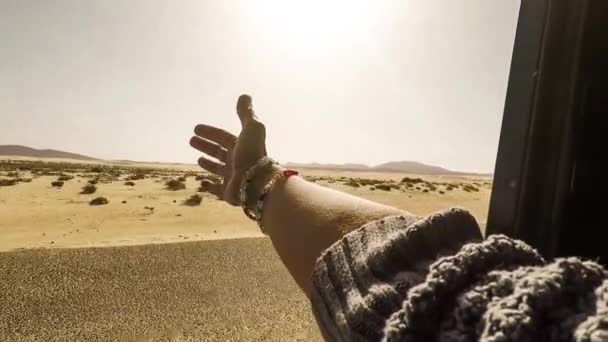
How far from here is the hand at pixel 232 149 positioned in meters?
1.99

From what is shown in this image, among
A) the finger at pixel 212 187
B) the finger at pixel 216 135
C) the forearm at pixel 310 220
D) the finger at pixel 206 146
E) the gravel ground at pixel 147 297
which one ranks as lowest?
the gravel ground at pixel 147 297

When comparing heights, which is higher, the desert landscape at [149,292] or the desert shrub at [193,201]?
the desert landscape at [149,292]

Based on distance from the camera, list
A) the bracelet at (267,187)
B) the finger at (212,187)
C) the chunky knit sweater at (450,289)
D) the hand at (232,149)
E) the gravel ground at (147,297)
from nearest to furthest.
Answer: the chunky knit sweater at (450,289) < the bracelet at (267,187) < the hand at (232,149) < the finger at (212,187) < the gravel ground at (147,297)

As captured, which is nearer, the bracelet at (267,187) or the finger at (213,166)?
the bracelet at (267,187)

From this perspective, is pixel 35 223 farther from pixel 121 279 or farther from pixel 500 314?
pixel 500 314

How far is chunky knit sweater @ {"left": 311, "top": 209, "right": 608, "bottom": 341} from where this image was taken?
0.60 meters

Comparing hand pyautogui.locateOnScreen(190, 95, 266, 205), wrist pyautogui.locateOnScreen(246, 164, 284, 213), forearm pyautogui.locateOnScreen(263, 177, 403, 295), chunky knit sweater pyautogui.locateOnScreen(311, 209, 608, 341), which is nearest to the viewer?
chunky knit sweater pyautogui.locateOnScreen(311, 209, 608, 341)

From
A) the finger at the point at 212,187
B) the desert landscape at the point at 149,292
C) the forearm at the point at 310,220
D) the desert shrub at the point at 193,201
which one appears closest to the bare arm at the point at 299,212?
the forearm at the point at 310,220

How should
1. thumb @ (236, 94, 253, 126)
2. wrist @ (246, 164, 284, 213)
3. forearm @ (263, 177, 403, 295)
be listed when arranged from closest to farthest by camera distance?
forearm @ (263, 177, 403, 295)
wrist @ (246, 164, 284, 213)
thumb @ (236, 94, 253, 126)

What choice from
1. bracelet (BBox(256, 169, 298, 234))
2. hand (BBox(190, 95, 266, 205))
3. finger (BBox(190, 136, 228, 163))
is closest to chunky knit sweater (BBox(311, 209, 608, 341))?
bracelet (BBox(256, 169, 298, 234))

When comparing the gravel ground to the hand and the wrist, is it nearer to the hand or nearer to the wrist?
the hand

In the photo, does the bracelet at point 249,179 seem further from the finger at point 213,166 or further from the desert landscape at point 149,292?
the desert landscape at point 149,292

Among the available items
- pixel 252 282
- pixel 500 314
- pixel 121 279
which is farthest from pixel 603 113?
pixel 121 279

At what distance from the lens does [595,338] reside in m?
0.52
